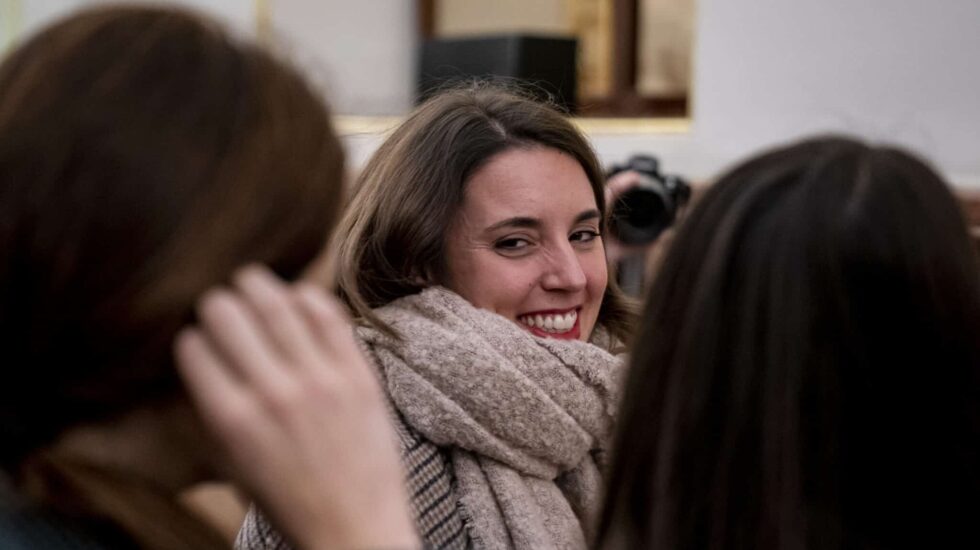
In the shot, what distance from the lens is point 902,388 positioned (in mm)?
827

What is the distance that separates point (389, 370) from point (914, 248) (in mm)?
876

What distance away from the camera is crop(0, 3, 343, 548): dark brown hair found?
2.37 ft

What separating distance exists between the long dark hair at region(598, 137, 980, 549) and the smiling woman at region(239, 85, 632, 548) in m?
0.67

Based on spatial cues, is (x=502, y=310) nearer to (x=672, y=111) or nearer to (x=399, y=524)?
(x=399, y=524)

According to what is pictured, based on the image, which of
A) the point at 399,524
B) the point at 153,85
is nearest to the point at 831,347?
the point at 399,524

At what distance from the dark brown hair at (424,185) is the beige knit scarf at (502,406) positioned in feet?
0.28

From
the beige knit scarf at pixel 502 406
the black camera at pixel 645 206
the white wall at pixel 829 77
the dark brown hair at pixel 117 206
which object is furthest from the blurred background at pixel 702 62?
the dark brown hair at pixel 117 206

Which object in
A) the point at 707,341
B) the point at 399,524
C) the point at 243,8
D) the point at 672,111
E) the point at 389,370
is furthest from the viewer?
the point at 243,8

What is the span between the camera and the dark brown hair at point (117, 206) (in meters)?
0.72

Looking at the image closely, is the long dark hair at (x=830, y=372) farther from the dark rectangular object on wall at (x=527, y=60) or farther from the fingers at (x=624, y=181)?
the dark rectangular object on wall at (x=527, y=60)

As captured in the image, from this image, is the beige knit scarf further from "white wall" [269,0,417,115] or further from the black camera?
"white wall" [269,0,417,115]

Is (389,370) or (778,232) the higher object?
(778,232)

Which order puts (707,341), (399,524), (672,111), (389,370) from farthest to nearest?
(672,111) → (389,370) → (707,341) → (399,524)

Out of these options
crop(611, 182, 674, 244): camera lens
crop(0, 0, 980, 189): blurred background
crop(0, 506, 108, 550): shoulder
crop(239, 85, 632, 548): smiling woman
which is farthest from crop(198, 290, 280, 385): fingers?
crop(0, 0, 980, 189): blurred background
